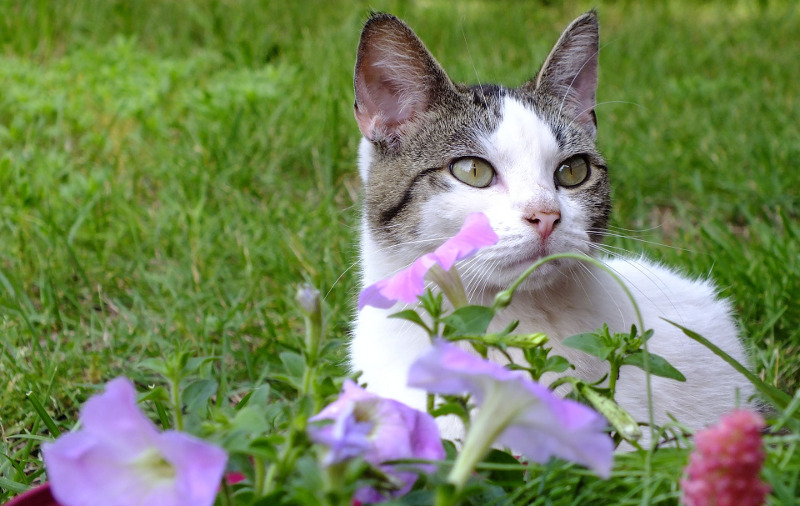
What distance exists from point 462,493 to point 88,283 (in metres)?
2.06

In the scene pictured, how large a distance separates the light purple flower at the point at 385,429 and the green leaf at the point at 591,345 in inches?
10.5

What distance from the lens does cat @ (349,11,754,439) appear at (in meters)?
1.64

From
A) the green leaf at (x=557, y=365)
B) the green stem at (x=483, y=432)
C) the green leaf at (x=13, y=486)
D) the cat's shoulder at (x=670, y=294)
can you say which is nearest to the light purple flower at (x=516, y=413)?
the green stem at (x=483, y=432)

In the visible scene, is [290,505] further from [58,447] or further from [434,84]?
[434,84]

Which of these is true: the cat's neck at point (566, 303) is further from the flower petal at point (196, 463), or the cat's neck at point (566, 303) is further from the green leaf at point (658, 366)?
the flower petal at point (196, 463)

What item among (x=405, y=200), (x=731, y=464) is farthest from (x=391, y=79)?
(x=731, y=464)

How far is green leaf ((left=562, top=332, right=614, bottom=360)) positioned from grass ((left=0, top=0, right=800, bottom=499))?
3.25 ft

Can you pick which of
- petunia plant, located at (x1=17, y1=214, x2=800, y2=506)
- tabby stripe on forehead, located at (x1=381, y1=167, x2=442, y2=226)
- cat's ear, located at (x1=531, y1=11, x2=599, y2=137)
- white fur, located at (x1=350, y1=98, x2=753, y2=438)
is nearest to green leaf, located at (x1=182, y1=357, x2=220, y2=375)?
petunia plant, located at (x1=17, y1=214, x2=800, y2=506)

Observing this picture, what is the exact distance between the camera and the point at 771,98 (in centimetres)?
450

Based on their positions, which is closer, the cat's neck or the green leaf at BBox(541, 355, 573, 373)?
the green leaf at BBox(541, 355, 573, 373)

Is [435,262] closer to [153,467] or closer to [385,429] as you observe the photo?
[385,429]

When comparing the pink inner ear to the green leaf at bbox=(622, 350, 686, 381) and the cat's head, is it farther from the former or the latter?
the green leaf at bbox=(622, 350, 686, 381)

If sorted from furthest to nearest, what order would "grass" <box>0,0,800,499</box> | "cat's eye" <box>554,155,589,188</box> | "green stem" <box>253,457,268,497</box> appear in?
"grass" <box>0,0,800,499</box>
"cat's eye" <box>554,155,589,188</box>
"green stem" <box>253,457,268,497</box>

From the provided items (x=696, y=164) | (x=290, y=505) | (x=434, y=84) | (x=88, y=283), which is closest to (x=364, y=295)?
(x=290, y=505)
